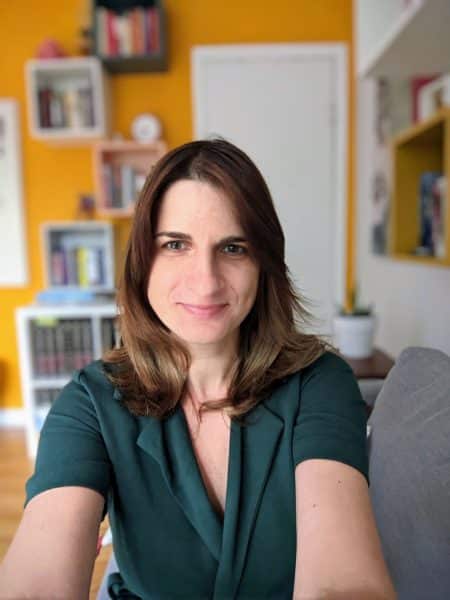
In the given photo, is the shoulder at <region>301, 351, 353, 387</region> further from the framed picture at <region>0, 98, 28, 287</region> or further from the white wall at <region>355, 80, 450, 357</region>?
the framed picture at <region>0, 98, 28, 287</region>

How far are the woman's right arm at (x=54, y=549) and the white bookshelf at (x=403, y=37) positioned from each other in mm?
1275

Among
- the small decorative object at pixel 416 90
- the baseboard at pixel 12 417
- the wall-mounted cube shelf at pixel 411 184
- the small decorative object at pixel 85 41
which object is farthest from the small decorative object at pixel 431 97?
the baseboard at pixel 12 417

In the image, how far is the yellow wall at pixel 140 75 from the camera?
268 centimetres

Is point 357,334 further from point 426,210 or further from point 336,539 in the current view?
point 336,539

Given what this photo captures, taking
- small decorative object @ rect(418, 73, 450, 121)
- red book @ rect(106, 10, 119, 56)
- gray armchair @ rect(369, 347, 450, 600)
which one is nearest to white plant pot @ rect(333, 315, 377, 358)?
gray armchair @ rect(369, 347, 450, 600)

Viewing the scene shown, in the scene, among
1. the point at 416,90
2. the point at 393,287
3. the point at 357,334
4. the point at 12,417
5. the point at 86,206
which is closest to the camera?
the point at 357,334

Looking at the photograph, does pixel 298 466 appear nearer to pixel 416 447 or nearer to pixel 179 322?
pixel 416 447

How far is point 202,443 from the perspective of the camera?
855 millimetres

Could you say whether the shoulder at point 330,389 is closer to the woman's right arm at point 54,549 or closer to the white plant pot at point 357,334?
the woman's right arm at point 54,549

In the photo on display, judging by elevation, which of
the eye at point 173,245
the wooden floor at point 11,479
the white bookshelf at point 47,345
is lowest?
the wooden floor at point 11,479

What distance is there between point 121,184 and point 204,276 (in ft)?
6.79

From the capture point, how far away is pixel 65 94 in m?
2.57

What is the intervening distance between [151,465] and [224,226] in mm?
441

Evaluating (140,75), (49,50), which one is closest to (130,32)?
(140,75)
